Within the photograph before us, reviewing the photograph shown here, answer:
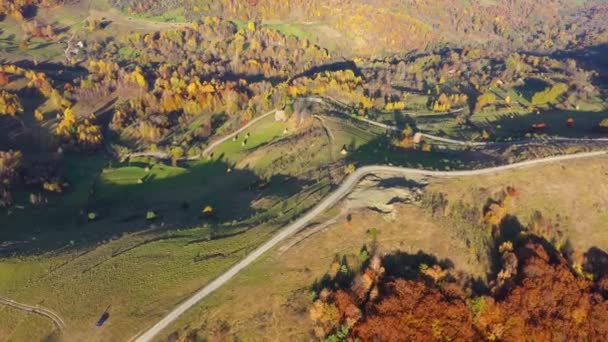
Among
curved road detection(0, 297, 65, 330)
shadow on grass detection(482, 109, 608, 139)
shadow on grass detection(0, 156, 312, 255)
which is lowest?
shadow on grass detection(0, 156, 312, 255)

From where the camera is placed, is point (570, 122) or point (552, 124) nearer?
point (570, 122)

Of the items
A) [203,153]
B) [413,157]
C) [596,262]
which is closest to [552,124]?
[413,157]

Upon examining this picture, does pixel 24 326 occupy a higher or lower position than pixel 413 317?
lower

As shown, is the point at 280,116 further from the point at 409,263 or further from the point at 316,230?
the point at 409,263

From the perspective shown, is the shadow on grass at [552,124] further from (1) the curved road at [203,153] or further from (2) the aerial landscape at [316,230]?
(1) the curved road at [203,153]

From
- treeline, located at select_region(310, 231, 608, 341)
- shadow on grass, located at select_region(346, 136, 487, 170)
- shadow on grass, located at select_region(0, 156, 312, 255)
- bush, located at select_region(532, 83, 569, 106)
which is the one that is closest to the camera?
treeline, located at select_region(310, 231, 608, 341)

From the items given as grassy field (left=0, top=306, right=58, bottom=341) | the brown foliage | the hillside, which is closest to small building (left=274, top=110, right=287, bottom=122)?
the hillside

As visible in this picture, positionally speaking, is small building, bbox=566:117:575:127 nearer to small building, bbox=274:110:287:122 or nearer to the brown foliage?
small building, bbox=274:110:287:122
